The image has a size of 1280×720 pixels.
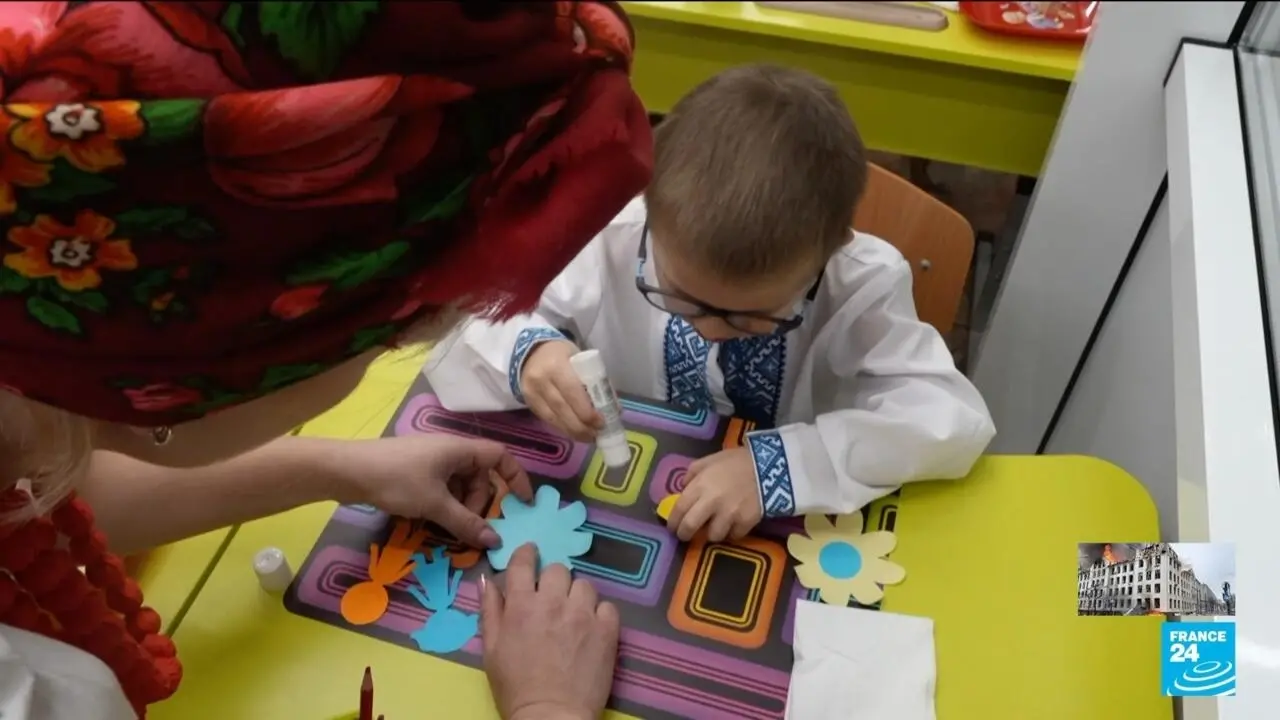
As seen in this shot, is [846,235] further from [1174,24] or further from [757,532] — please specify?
[1174,24]

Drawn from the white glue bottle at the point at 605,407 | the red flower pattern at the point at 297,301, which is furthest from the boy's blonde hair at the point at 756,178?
the red flower pattern at the point at 297,301

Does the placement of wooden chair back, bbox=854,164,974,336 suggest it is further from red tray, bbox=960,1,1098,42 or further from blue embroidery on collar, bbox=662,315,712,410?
red tray, bbox=960,1,1098,42

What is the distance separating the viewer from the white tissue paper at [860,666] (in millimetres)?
714

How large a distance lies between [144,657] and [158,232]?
0.43 meters

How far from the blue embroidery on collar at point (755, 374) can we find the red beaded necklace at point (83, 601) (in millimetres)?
611

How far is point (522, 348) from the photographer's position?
3.22 feet

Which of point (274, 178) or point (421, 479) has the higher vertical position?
point (274, 178)

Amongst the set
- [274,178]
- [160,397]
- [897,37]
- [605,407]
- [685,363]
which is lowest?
[685,363]

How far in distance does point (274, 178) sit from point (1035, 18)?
51.3 inches

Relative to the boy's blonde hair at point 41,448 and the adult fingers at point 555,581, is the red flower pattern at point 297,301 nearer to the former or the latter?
the boy's blonde hair at point 41,448

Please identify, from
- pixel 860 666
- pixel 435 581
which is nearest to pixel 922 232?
pixel 860 666

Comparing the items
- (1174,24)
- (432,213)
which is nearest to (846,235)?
(1174,24)

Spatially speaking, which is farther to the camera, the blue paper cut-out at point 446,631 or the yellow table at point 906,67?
the yellow table at point 906,67

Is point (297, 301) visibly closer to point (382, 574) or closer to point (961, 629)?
point (382, 574)
